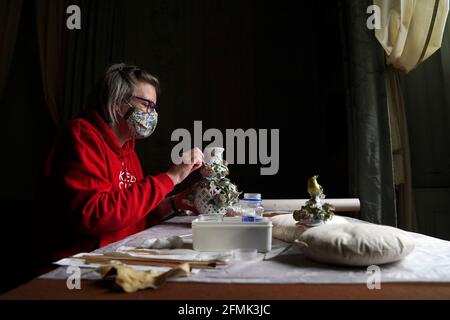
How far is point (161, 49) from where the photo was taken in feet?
8.89

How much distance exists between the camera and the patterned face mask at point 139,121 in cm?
121

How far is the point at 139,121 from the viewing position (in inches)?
48.0

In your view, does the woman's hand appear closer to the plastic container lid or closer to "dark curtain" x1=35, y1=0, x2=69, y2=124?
the plastic container lid

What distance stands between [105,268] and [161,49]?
248 cm

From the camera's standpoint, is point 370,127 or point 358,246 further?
point 370,127

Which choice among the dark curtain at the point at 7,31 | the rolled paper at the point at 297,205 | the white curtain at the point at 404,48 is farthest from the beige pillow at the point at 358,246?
the dark curtain at the point at 7,31

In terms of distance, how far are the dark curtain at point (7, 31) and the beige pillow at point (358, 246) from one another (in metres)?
2.91

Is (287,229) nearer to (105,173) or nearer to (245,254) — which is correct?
(245,254)

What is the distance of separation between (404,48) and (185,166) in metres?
1.36

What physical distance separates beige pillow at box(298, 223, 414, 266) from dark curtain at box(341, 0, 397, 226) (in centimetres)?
129

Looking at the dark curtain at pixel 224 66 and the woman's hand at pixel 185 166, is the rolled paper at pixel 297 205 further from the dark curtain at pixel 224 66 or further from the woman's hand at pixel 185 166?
the dark curtain at pixel 224 66
